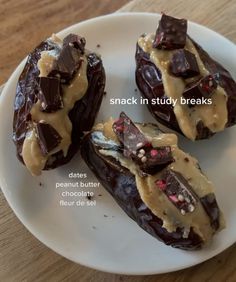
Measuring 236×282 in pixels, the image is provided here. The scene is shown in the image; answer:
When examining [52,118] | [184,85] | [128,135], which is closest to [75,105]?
[52,118]

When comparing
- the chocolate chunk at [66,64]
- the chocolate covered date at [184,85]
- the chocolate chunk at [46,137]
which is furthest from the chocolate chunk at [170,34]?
the chocolate chunk at [46,137]

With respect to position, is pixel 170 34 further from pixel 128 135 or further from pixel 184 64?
pixel 128 135

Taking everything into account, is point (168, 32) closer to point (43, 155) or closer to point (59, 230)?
point (43, 155)

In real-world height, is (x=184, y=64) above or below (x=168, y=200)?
above

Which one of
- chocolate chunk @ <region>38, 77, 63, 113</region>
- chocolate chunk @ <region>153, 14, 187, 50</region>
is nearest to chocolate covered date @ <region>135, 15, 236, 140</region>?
chocolate chunk @ <region>153, 14, 187, 50</region>

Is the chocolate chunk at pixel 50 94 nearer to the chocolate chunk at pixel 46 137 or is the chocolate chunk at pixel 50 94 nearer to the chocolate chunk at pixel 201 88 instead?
the chocolate chunk at pixel 46 137

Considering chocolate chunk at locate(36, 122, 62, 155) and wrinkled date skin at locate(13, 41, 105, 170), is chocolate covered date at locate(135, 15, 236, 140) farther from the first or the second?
chocolate chunk at locate(36, 122, 62, 155)

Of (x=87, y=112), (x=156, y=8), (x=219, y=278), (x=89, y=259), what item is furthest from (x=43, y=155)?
(x=156, y=8)
